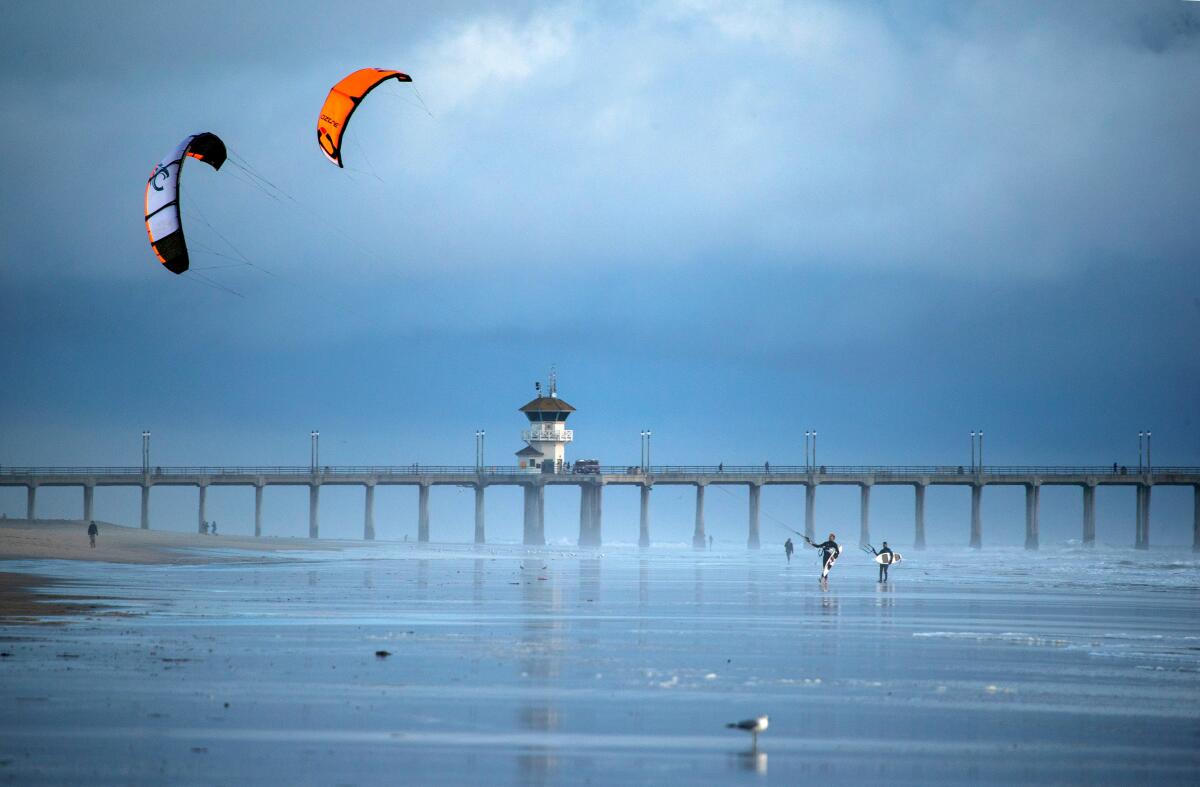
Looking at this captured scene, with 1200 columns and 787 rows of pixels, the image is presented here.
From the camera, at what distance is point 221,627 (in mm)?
17703

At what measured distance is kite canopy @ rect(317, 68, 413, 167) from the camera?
29.9m

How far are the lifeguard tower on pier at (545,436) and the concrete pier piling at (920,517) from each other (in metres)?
21.9

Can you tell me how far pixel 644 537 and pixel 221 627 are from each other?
239 feet

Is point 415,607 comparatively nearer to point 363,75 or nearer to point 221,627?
point 221,627

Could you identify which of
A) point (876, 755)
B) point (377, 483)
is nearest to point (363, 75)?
point (876, 755)

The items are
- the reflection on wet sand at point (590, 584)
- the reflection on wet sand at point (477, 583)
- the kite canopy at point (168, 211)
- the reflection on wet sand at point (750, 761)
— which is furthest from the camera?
the kite canopy at point (168, 211)

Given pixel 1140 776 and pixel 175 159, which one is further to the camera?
pixel 175 159

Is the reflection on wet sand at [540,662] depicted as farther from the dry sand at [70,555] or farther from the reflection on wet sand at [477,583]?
the dry sand at [70,555]

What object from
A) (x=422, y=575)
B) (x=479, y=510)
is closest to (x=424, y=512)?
(x=479, y=510)

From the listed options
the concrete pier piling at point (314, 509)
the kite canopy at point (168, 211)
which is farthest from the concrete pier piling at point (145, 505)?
the kite canopy at point (168, 211)

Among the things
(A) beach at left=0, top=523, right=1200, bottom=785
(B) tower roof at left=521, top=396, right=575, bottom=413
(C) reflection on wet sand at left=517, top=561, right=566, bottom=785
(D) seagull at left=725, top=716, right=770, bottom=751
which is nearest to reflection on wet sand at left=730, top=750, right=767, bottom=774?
(A) beach at left=0, top=523, right=1200, bottom=785

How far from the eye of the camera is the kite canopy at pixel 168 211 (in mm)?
28344

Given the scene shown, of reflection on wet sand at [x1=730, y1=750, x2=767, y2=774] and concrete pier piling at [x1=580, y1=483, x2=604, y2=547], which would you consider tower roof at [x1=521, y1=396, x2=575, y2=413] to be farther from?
reflection on wet sand at [x1=730, y1=750, x2=767, y2=774]

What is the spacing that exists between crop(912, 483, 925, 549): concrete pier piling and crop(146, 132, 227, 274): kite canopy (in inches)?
2709
